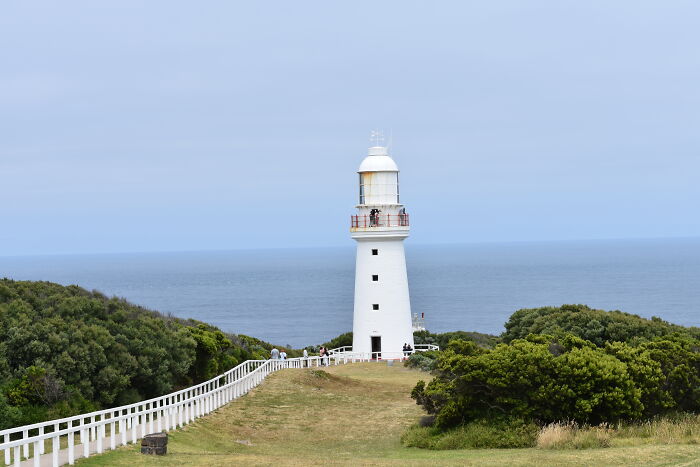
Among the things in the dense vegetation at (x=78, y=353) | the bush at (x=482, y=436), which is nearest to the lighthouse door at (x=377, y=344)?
the dense vegetation at (x=78, y=353)

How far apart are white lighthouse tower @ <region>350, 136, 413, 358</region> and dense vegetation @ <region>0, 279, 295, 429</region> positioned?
11.5 m

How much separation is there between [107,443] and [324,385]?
1475 centimetres

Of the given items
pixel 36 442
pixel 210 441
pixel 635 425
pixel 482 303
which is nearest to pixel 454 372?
pixel 635 425

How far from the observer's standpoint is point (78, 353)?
80.7 ft

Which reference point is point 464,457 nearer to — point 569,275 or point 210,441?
point 210,441

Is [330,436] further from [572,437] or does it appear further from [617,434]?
[617,434]

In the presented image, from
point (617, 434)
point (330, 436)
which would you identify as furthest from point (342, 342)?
point (617, 434)

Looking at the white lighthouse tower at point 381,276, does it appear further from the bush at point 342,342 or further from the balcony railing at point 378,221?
the bush at point 342,342

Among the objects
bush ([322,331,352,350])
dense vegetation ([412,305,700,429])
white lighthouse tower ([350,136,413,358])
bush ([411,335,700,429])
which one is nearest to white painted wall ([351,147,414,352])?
white lighthouse tower ([350,136,413,358])

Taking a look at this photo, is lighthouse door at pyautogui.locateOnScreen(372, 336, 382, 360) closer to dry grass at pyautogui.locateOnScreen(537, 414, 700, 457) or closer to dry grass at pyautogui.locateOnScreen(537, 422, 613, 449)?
dry grass at pyautogui.locateOnScreen(537, 414, 700, 457)

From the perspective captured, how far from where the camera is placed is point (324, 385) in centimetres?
3306

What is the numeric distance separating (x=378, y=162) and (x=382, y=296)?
239 inches

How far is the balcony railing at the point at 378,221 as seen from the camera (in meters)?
43.4

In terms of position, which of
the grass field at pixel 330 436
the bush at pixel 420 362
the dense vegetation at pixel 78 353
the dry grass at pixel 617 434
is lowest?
the grass field at pixel 330 436
